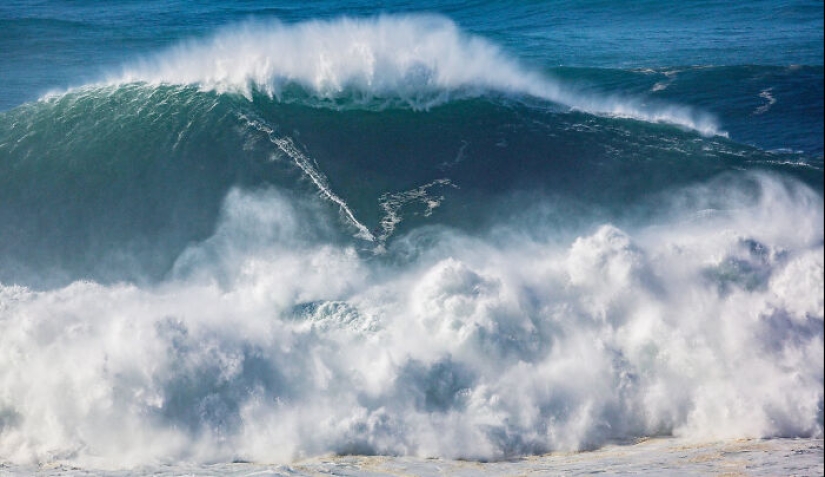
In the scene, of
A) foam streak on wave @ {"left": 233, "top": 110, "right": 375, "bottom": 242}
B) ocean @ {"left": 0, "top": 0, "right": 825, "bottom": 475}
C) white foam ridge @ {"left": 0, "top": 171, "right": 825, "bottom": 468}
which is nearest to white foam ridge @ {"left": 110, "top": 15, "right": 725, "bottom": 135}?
ocean @ {"left": 0, "top": 0, "right": 825, "bottom": 475}

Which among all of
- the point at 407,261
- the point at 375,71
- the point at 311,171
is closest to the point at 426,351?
the point at 407,261

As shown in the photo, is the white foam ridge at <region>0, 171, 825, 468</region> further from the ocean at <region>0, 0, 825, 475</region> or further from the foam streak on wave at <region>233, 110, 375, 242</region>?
A: the foam streak on wave at <region>233, 110, 375, 242</region>

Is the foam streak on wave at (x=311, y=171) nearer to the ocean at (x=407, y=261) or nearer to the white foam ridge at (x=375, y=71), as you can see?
the ocean at (x=407, y=261)

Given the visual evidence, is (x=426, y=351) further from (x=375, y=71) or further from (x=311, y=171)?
(x=375, y=71)

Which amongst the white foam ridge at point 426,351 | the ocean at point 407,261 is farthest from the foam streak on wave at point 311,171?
the white foam ridge at point 426,351

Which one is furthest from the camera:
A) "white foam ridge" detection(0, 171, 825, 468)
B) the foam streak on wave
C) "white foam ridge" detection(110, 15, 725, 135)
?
"white foam ridge" detection(110, 15, 725, 135)

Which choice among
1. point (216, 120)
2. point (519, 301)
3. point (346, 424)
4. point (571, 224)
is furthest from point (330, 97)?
point (346, 424)
